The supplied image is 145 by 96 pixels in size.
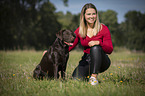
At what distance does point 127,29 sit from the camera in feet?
137

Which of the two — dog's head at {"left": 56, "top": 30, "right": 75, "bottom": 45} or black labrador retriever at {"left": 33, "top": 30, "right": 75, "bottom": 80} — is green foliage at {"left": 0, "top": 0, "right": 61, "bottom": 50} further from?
dog's head at {"left": 56, "top": 30, "right": 75, "bottom": 45}

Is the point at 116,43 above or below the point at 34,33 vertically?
below

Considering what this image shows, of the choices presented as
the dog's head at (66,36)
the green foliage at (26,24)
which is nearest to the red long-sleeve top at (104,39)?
the dog's head at (66,36)

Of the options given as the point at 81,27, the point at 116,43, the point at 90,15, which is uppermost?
the point at 90,15

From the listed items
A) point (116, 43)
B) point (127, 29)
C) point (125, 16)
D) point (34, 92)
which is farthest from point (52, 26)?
point (125, 16)

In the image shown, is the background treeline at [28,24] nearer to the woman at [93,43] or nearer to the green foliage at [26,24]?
the green foliage at [26,24]

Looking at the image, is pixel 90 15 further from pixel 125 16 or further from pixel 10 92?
pixel 125 16

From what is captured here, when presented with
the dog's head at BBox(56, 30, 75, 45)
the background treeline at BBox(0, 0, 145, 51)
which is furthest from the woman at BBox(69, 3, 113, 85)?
the background treeline at BBox(0, 0, 145, 51)

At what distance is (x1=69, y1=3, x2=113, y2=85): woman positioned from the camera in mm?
3295

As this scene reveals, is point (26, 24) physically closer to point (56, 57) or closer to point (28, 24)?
point (28, 24)

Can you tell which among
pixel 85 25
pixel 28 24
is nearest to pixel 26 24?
pixel 28 24

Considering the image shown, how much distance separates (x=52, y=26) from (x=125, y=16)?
119 ft

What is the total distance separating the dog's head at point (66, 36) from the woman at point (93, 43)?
0.24 meters

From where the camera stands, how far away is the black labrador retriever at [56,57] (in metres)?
3.51
